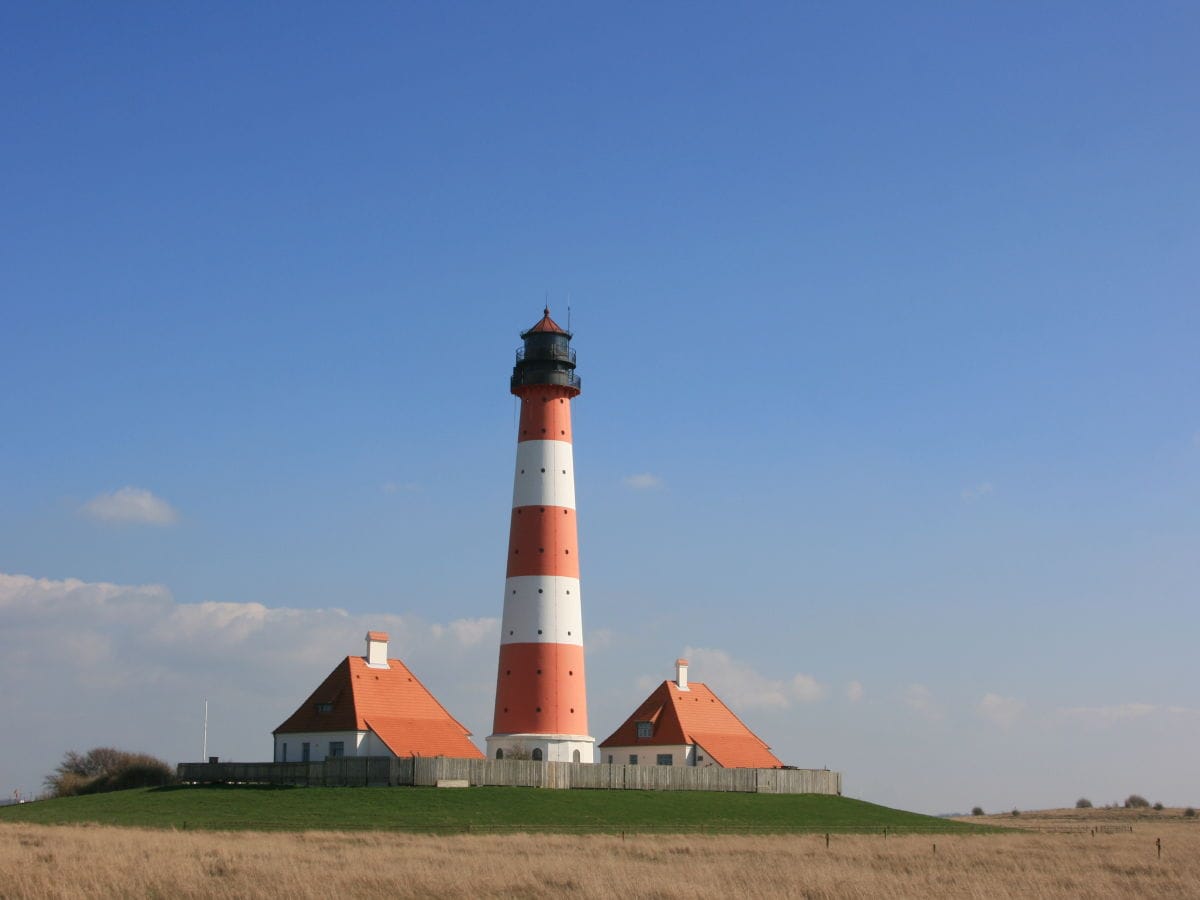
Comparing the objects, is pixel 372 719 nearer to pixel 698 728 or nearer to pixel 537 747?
pixel 537 747

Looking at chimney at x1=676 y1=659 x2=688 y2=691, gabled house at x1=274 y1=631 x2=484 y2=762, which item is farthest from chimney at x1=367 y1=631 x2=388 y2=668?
chimney at x1=676 y1=659 x2=688 y2=691

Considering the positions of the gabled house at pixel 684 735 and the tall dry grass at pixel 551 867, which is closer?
the tall dry grass at pixel 551 867

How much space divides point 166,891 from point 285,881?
7.30ft

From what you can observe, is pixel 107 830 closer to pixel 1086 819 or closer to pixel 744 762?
pixel 744 762

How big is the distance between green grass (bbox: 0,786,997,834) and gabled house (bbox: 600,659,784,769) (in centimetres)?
1001

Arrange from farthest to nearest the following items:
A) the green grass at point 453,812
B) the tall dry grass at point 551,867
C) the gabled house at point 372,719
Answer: the gabled house at point 372,719 < the green grass at point 453,812 < the tall dry grass at point 551,867

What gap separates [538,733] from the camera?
189 ft

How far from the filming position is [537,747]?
5753 centimetres

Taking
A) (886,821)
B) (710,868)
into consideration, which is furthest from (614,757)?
(710,868)

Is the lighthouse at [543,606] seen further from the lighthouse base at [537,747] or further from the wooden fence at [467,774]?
the wooden fence at [467,774]

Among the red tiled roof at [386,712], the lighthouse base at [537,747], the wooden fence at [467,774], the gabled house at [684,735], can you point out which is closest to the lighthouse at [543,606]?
the lighthouse base at [537,747]

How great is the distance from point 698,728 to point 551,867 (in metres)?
39.6

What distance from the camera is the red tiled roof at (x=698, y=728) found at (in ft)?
222

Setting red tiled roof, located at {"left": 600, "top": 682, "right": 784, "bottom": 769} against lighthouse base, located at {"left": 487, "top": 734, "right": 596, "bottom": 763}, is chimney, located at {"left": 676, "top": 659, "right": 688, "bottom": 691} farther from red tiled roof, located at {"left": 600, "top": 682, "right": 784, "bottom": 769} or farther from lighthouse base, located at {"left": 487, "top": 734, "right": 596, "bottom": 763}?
lighthouse base, located at {"left": 487, "top": 734, "right": 596, "bottom": 763}
